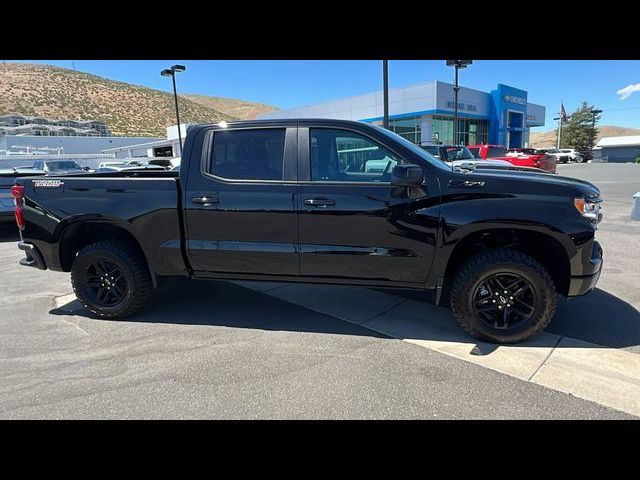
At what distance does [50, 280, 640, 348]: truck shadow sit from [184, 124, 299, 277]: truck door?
0.66m

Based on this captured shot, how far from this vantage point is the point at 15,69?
269 feet

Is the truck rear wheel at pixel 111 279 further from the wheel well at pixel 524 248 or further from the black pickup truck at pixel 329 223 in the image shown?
the wheel well at pixel 524 248

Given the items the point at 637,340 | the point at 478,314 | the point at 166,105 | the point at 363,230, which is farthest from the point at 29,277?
the point at 166,105

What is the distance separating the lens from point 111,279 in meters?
4.34

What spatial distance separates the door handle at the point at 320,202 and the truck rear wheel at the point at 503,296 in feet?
4.32

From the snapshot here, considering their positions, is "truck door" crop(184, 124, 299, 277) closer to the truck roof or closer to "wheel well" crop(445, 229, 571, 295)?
the truck roof

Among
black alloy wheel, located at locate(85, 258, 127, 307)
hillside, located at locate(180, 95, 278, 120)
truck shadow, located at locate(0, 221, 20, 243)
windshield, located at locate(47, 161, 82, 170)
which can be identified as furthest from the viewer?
hillside, located at locate(180, 95, 278, 120)

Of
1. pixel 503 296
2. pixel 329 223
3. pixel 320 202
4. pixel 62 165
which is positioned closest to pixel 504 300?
pixel 503 296

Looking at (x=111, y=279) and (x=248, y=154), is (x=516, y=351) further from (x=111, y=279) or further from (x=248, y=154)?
(x=111, y=279)

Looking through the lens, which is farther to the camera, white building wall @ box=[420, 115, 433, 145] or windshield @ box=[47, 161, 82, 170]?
white building wall @ box=[420, 115, 433, 145]

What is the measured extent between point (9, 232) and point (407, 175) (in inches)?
427

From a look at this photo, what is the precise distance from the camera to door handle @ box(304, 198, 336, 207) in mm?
3641

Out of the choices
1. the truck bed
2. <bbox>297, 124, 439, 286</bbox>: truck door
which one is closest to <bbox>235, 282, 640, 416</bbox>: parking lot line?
<bbox>297, 124, 439, 286</bbox>: truck door
